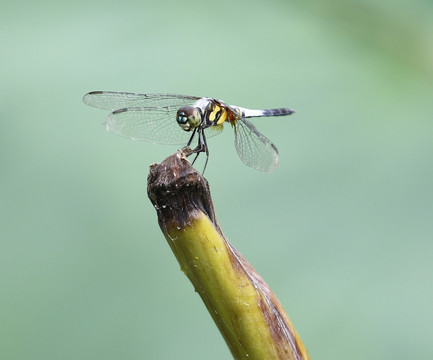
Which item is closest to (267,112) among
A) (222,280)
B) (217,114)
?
(217,114)

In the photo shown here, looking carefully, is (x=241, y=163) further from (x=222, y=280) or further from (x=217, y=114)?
(x=222, y=280)

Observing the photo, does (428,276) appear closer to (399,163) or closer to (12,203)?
(399,163)

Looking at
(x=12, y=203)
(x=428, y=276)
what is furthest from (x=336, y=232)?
(x=12, y=203)

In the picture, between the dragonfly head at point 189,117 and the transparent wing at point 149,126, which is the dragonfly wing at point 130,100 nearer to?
the transparent wing at point 149,126

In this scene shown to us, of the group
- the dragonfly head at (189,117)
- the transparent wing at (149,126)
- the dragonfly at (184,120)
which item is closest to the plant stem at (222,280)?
the dragonfly at (184,120)

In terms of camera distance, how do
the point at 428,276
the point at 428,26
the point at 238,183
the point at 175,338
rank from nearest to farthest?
1. the point at 175,338
2. the point at 428,276
3. the point at 238,183
4. the point at 428,26

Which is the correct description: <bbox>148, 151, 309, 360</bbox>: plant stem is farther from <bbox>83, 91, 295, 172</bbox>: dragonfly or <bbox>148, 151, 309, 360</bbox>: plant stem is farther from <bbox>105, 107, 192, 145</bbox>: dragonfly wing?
<bbox>105, 107, 192, 145</bbox>: dragonfly wing
